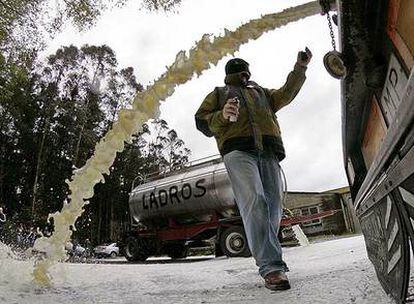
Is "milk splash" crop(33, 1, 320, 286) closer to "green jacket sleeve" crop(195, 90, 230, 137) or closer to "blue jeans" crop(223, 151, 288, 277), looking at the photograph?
"green jacket sleeve" crop(195, 90, 230, 137)

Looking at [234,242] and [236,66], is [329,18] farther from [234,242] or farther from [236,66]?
[234,242]

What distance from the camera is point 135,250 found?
437 inches

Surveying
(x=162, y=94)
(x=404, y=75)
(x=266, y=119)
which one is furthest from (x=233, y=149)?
(x=404, y=75)

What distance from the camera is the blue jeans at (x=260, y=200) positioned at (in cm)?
230

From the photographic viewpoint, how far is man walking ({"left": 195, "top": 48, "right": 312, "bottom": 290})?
232cm

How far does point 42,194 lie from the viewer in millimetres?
26219

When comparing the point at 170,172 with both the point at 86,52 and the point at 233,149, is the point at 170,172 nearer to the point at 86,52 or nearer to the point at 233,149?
the point at 233,149

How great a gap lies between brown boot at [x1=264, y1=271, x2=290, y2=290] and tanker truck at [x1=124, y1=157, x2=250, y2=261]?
5.43 meters

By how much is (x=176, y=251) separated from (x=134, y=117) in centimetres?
961

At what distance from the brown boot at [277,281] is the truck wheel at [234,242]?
5.44 metres

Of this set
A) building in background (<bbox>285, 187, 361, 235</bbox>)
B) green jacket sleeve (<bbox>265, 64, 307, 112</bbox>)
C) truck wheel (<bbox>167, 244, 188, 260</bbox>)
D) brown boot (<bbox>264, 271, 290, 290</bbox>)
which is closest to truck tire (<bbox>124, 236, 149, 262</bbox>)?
truck wheel (<bbox>167, 244, 188, 260</bbox>)

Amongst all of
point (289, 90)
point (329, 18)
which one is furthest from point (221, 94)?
point (329, 18)

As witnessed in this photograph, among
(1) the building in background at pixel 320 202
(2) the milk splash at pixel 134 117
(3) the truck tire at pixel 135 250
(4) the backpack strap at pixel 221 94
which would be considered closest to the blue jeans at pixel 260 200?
(4) the backpack strap at pixel 221 94

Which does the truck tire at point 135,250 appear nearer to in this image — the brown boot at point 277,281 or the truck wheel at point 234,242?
the truck wheel at point 234,242
